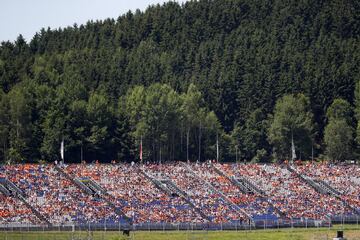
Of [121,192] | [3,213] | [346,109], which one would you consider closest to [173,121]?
[346,109]

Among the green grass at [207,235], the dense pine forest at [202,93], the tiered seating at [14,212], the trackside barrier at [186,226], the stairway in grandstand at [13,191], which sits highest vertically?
the dense pine forest at [202,93]

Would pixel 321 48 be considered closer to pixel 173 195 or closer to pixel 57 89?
pixel 57 89

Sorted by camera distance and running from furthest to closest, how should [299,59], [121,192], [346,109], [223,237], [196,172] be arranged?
[299,59]
[346,109]
[196,172]
[121,192]
[223,237]

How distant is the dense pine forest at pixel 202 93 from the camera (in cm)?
15162

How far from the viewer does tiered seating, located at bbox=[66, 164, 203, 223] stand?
393ft

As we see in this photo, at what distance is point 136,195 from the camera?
413 ft

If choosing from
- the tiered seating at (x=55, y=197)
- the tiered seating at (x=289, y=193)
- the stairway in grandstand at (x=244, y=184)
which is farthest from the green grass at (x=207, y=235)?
the stairway in grandstand at (x=244, y=184)

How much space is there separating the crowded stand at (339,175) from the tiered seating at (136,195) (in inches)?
662

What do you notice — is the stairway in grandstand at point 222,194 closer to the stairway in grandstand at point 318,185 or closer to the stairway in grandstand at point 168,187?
the stairway in grandstand at point 168,187

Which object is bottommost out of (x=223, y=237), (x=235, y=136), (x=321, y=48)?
(x=223, y=237)

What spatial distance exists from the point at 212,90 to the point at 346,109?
18.3 meters

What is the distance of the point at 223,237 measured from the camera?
109875 mm

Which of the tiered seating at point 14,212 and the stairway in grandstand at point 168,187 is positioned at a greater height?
the stairway in grandstand at point 168,187

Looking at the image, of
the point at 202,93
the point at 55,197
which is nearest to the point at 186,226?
the point at 55,197
